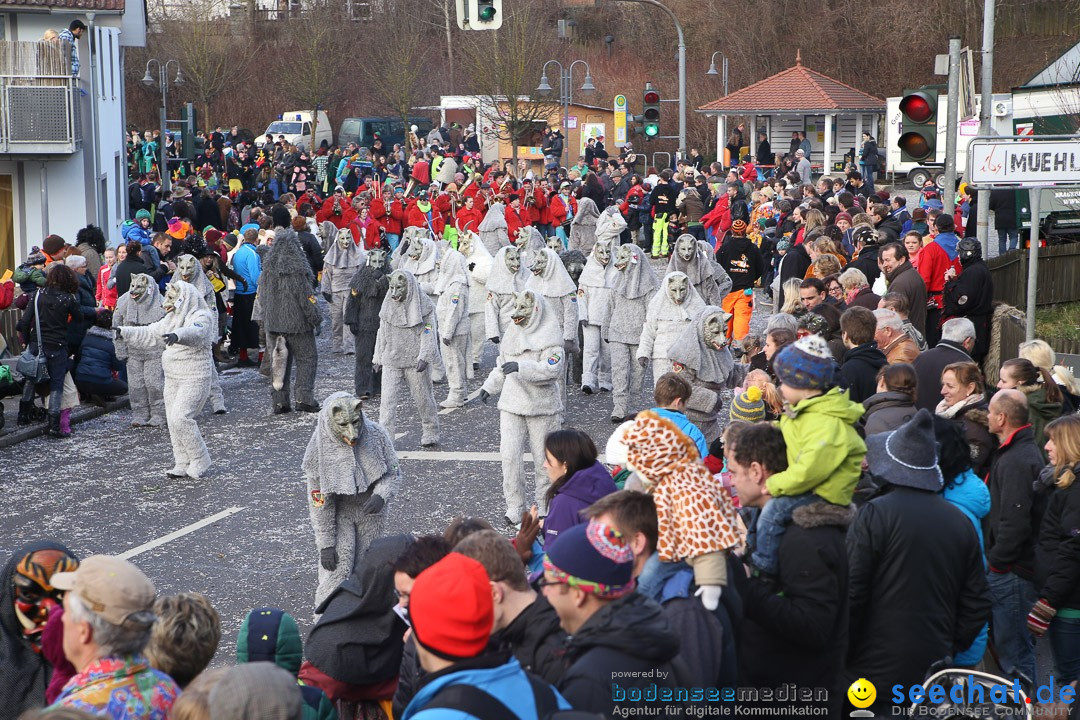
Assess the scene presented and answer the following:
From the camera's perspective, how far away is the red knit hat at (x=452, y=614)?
138 inches

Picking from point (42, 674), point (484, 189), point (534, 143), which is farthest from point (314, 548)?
point (534, 143)

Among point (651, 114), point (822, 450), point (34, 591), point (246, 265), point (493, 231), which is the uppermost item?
point (651, 114)

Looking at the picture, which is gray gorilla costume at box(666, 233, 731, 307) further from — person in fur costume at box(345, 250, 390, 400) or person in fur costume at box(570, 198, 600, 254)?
person in fur costume at box(570, 198, 600, 254)

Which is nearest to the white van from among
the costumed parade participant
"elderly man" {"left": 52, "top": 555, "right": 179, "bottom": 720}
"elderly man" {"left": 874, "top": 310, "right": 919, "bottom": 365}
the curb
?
the curb

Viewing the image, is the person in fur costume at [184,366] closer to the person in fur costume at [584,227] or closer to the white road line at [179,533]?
the white road line at [179,533]

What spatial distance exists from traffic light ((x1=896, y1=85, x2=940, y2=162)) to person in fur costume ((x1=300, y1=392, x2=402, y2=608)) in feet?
14.4

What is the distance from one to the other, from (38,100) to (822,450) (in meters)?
22.0

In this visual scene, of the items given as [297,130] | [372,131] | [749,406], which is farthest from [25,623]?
[372,131]

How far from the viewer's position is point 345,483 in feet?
25.0

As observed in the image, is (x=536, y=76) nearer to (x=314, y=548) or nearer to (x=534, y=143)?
(x=534, y=143)

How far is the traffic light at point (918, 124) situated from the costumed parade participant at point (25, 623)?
6715mm

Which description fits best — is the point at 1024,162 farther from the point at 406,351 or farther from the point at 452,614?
the point at 406,351

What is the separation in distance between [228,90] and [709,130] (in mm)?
25153

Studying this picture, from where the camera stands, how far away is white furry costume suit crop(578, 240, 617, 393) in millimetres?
14727
